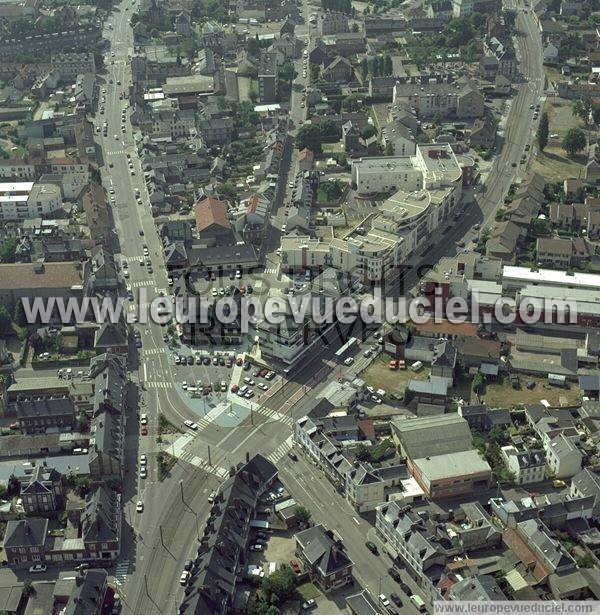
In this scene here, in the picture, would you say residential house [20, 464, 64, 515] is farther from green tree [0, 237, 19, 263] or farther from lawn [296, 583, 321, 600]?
green tree [0, 237, 19, 263]

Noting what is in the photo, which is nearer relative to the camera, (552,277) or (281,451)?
(281,451)

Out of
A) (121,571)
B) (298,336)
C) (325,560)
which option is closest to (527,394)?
(298,336)

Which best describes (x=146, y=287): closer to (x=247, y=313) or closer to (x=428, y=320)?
(x=247, y=313)

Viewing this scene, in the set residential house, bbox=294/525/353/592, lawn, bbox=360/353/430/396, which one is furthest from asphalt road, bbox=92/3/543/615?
lawn, bbox=360/353/430/396

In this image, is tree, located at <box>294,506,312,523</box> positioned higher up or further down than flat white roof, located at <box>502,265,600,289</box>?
further down

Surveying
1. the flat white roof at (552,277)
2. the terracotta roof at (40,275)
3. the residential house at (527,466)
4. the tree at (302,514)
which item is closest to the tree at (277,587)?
the tree at (302,514)

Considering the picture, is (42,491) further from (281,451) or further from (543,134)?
(543,134)
